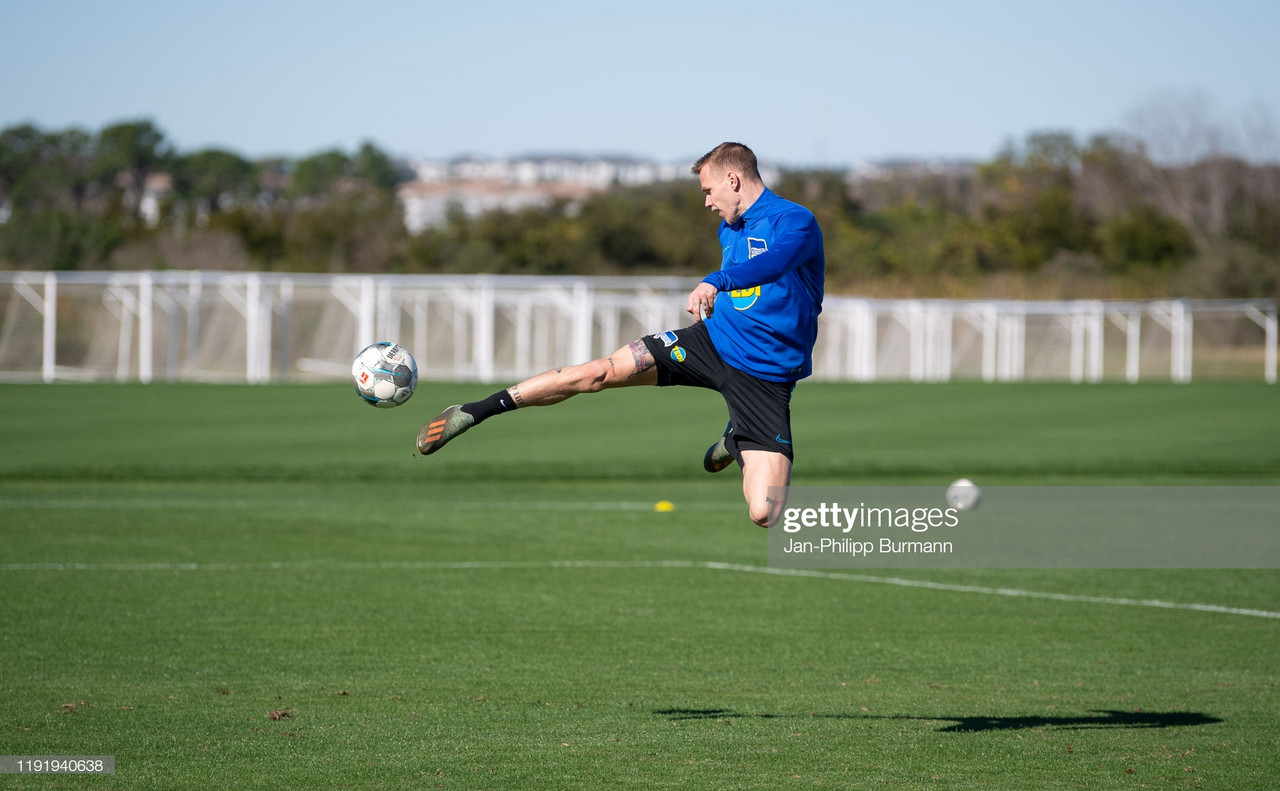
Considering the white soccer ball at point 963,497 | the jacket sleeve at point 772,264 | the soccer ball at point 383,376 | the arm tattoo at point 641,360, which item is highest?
the jacket sleeve at point 772,264

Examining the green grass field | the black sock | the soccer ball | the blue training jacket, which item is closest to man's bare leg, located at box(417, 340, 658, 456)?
the black sock

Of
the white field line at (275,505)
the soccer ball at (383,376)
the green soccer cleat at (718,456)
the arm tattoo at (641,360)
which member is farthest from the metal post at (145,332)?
the arm tattoo at (641,360)

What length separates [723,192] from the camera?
25.4 feet

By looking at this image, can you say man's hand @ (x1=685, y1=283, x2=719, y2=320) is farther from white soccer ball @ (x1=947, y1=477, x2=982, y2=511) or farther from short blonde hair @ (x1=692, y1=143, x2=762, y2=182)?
white soccer ball @ (x1=947, y1=477, x2=982, y2=511)

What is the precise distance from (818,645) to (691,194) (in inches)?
3316

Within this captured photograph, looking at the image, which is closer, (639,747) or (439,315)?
(639,747)

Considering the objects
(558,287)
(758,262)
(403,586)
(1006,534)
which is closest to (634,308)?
(558,287)

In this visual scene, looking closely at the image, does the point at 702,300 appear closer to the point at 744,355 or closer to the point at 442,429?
the point at 744,355

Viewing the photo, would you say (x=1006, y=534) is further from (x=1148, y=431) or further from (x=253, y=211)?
(x=253, y=211)

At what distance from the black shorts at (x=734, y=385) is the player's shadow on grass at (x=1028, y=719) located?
1.55m

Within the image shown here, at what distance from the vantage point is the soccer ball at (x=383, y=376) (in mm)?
7930

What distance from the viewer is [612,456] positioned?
69.7 feet

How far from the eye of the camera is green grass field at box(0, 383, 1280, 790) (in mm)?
6188

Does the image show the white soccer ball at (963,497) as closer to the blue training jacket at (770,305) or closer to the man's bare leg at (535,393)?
the blue training jacket at (770,305)
